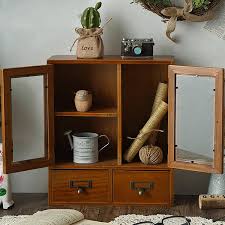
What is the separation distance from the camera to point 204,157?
3.38 metres

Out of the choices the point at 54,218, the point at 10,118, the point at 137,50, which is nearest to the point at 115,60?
the point at 137,50

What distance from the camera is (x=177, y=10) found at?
11.5 ft

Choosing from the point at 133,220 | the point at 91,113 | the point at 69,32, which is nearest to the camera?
the point at 133,220

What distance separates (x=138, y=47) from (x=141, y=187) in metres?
0.70

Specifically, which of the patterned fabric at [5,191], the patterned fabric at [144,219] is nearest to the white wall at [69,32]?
the patterned fabric at [5,191]

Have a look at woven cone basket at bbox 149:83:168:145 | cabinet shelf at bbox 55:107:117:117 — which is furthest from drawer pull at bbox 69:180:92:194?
woven cone basket at bbox 149:83:168:145

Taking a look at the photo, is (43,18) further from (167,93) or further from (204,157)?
(204,157)

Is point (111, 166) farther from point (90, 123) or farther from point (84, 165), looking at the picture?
point (90, 123)

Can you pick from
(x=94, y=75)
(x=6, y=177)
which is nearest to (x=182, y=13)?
(x=94, y=75)

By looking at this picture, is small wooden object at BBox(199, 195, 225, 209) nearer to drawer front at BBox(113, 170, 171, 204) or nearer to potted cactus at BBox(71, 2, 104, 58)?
drawer front at BBox(113, 170, 171, 204)

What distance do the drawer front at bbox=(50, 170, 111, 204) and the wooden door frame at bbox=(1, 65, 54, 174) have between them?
0.11 metres

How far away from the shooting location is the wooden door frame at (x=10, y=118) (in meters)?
3.32

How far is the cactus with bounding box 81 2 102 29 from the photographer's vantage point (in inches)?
136

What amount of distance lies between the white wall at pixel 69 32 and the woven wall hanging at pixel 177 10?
0.29 feet
